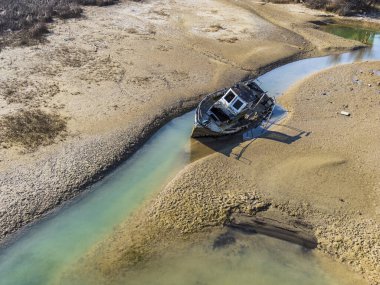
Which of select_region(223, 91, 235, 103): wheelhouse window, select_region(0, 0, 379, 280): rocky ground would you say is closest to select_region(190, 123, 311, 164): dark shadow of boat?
select_region(0, 0, 379, 280): rocky ground

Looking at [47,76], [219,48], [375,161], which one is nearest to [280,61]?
[219,48]

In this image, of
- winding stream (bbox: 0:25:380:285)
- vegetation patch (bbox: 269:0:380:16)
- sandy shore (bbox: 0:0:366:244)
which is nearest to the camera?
winding stream (bbox: 0:25:380:285)

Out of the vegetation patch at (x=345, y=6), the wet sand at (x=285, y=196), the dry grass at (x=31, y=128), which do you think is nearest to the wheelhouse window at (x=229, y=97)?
the wet sand at (x=285, y=196)

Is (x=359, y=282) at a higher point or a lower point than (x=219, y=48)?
lower

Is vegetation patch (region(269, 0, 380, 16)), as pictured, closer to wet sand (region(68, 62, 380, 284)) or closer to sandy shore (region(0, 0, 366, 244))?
sandy shore (region(0, 0, 366, 244))

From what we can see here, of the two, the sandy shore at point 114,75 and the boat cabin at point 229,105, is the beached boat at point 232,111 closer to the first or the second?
the boat cabin at point 229,105

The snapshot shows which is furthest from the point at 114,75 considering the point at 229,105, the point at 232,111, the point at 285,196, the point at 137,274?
the point at 137,274

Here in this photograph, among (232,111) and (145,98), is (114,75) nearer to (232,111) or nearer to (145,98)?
(145,98)

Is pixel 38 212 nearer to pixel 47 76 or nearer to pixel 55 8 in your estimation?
pixel 47 76
